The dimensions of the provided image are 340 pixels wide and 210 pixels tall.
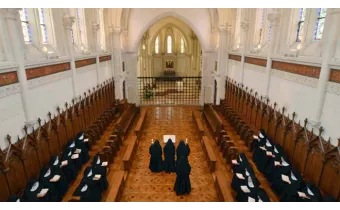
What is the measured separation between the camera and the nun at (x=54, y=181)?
606 centimetres

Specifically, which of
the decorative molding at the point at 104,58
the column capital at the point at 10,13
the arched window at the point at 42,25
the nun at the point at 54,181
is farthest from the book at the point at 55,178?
the decorative molding at the point at 104,58

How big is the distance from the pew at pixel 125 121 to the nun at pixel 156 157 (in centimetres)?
277

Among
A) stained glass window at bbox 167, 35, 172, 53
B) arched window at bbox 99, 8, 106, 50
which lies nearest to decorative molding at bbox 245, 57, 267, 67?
arched window at bbox 99, 8, 106, 50

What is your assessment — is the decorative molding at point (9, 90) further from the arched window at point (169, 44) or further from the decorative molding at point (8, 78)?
the arched window at point (169, 44)

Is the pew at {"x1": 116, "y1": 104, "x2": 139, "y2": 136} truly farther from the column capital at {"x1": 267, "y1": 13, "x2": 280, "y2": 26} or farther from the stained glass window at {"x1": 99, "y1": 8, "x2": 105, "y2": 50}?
the column capital at {"x1": 267, "y1": 13, "x2": 280, "y2": 26}

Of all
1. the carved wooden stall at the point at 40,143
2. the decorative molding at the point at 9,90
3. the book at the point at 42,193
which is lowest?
the book at the point at 42,193

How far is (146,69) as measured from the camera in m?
29.0

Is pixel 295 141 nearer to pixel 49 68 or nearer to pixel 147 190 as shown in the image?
pixel 147 190

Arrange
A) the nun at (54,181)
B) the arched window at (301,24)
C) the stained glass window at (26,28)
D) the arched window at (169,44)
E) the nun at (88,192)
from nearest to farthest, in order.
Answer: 1. the nun at (88,192)
2. the nun at (54,181)
3. the stained glass window at (26,28)
4. the arched window at (301,24)
5. the arched window at (169,44)

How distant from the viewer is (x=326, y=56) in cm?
579

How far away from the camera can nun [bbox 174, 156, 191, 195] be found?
6777mm

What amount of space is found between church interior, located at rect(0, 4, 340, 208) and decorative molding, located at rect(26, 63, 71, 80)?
0.22 ft

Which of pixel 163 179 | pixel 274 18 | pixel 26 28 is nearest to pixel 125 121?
pixel 163 179

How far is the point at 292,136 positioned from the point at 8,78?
29.5 feet
